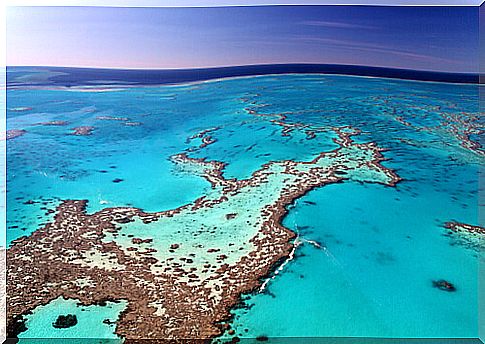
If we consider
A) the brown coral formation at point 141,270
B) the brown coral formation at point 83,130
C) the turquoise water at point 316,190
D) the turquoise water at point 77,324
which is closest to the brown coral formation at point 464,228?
the turquoise water at point 316,190

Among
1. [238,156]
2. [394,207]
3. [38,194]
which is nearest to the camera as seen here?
[394,207]

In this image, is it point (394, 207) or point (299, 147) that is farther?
point (299, 147)

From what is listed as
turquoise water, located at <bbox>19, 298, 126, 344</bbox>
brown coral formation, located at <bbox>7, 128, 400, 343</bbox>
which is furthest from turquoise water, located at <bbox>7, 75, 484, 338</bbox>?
brown coral formation, located at <bbox>7, 128, 400, 343</bbox>

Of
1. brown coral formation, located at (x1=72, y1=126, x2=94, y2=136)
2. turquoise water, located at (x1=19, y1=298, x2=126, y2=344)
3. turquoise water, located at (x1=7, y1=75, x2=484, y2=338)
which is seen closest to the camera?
turquoise water, located at (x1=19, y1=298, x2=126, y2=344)

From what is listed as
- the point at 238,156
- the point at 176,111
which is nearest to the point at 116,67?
the point at 176,111

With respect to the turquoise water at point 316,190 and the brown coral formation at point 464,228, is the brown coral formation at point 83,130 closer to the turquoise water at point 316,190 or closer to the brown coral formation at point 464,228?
the turquoise water at point 316,190

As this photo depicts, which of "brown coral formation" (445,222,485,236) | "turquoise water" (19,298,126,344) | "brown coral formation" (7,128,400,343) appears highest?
"brown coral formation" (445,222,485,236)

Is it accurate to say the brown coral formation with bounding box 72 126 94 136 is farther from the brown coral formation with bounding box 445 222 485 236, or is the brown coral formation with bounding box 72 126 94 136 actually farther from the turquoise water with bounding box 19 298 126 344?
the brown coral formation with bounding box 445 222 485 236

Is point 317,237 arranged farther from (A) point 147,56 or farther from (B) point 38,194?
(A) point 147,56
